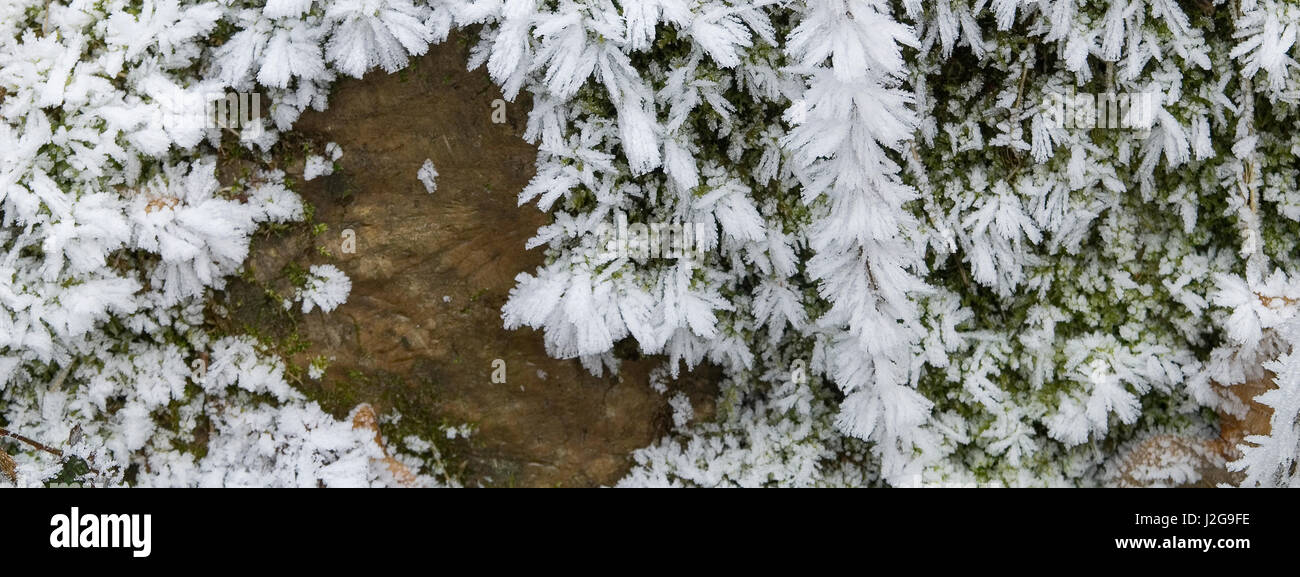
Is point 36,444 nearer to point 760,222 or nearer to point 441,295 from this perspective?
point 441,295

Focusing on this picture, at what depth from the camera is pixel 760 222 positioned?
3.19 meters

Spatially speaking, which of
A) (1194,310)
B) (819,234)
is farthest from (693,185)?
(1194,310)

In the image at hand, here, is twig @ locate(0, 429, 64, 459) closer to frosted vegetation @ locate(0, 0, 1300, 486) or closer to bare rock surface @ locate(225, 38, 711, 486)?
frosted vegetation @ locate(0, 0, 1300, 486)

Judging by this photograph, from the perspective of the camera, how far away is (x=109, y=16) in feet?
10.5

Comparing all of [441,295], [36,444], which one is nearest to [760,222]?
[441,295]

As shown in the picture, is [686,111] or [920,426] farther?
[920,426]

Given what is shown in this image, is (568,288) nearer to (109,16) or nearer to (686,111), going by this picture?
(686,111)

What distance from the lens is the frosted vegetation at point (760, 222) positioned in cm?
301

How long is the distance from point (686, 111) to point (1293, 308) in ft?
7.42

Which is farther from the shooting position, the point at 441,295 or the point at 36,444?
the point at 441,295

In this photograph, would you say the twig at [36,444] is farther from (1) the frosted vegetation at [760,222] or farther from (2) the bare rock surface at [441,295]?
(2) the bare rock surface at [441,295]

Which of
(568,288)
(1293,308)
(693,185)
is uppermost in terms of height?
(693,185)

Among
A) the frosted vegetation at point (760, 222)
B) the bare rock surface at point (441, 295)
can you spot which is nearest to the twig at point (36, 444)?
the frosted vegetation at point (760, 222)
